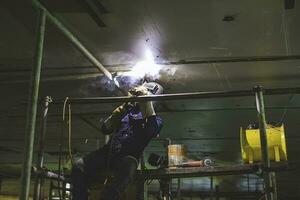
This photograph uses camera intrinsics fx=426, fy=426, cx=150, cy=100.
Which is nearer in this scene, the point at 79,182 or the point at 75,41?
the point at 79,182

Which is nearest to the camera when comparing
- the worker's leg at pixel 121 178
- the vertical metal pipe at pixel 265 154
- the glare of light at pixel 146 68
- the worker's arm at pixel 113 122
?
the vertical metal pipe at pixel 265 154

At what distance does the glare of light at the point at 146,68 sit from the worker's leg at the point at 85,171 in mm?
1349

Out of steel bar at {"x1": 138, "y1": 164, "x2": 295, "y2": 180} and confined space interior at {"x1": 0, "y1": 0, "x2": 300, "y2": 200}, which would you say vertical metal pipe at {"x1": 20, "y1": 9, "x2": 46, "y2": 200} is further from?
steel bar at {"x1": 138, "y1": 164, "x2": 295, "y2": 180}

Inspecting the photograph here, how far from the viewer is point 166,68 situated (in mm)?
4539

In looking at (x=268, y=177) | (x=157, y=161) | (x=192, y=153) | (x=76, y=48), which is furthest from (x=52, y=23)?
(x=192, y=153)

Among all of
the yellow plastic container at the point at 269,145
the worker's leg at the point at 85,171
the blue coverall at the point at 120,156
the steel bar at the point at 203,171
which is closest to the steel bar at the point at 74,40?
the blue coverall at the point at 120,156

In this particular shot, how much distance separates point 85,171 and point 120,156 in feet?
0.95

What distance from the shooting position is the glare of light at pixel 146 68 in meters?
4.39

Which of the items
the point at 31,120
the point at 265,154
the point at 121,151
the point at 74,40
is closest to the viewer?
the point at 265,154

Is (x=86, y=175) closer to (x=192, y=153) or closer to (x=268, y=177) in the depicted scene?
(x=268, y=177)

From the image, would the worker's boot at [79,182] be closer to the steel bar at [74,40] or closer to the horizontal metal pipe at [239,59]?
the steel bar at [74,40]

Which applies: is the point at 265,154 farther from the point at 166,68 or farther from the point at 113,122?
the point at 166,68

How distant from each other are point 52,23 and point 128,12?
2.09 ft

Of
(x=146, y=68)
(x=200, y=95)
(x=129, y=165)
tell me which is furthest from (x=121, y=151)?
(x=146, y=68)
